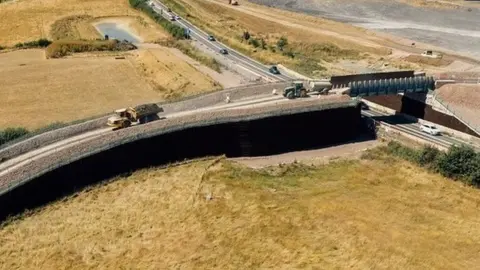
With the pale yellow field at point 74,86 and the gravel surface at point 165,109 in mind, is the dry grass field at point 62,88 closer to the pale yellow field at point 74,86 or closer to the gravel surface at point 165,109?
the pale yellow field at point 74,86

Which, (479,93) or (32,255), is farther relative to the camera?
(479,93)

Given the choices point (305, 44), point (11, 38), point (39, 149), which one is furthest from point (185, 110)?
point (11, 38)

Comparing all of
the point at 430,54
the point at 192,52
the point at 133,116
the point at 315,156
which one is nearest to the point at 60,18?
the point at 192,52

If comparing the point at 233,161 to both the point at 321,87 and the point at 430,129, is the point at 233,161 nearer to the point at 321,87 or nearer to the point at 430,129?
the point at 321,87

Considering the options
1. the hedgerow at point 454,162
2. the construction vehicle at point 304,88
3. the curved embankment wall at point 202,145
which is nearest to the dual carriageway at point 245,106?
the construction vehicle at point 304,88

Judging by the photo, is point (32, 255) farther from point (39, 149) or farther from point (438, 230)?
point (438, 230)

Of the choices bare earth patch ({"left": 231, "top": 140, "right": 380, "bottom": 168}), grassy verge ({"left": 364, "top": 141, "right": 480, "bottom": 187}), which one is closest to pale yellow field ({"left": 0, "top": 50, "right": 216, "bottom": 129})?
bare earth patch ({"left": 231, "top": 140, "right": 380, "bottom": 168})
